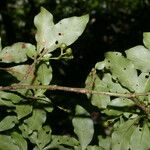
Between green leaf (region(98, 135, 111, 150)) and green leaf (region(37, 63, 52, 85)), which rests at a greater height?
green leaf (region(37, 63, 52, 85))

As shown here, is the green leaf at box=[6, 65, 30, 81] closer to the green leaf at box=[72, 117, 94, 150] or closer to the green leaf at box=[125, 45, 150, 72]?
the green leaf at box=[72, 117, 94, 150]

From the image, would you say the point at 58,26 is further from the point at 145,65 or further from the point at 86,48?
the point at 86,48

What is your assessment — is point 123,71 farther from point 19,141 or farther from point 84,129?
point 19,141

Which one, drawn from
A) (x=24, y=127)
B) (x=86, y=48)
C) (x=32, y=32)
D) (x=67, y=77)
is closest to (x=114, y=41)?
(x=86, y=48)

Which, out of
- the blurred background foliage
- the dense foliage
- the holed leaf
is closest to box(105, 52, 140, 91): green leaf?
the dense foliage

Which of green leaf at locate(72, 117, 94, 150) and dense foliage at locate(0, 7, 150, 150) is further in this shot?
green leaf at locate(72, 117, 94, 150)

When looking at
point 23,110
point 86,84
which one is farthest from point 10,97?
point 86,84

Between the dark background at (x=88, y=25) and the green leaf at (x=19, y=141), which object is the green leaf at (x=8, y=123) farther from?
the dark background at (x=88, y=25)
